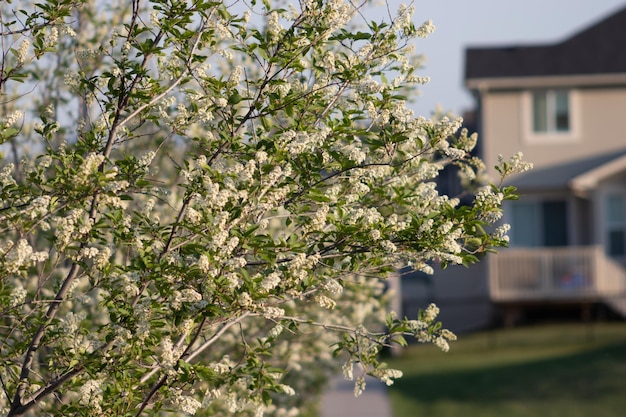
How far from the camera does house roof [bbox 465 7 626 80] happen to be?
1088 inches

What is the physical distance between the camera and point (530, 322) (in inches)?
1089

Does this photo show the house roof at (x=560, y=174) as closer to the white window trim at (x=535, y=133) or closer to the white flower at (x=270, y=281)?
the white window trim at (x=535, y=133)

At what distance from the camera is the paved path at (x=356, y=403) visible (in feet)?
60.2

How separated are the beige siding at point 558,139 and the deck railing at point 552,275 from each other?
284 cm

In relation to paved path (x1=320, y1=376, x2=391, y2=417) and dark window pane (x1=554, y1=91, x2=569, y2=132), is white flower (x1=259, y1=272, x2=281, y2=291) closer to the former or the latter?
paved path (x1=320, y1=376, x2=391, y2=417)

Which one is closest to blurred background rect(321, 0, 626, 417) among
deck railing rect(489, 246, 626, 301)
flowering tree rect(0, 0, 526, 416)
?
deck railing rect(489, 246, 626, 301)

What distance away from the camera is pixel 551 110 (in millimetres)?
27547

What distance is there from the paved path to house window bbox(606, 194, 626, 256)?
27.9ft

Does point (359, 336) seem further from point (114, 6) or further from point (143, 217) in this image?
point (114, 6)

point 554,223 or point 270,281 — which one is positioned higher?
point 554,223

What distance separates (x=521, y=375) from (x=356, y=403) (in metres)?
3.37

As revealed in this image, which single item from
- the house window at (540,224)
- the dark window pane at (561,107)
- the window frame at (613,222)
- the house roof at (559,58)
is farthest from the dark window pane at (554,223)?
the house roof at (559,58)

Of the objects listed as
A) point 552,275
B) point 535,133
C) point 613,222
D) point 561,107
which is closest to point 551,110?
point 561,107

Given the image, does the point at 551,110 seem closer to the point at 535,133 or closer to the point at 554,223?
the point at 535,133
